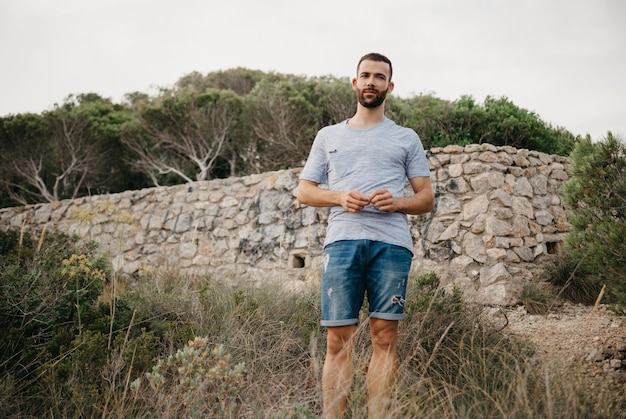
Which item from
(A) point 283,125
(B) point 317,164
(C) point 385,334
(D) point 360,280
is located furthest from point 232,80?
(C) point 385,334

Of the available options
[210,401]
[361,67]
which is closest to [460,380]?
[210,401]

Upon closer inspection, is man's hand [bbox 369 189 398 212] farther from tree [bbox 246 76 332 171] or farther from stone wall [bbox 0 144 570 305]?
tree [bbox 246 76 332 171]

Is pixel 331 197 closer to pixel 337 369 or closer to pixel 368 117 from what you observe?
pixel 368 117

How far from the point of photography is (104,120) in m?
15.0

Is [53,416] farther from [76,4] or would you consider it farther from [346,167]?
[76,4]

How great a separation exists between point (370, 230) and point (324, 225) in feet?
16.4

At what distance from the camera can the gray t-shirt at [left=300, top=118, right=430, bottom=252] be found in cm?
242

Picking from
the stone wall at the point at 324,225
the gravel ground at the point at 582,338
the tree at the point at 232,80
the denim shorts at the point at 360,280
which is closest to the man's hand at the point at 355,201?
the denim shorts at the point at 360,280

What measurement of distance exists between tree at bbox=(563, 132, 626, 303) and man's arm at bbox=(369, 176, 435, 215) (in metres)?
1.73

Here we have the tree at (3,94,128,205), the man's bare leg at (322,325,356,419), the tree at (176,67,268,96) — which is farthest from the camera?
the tree at (176,67,268,96)

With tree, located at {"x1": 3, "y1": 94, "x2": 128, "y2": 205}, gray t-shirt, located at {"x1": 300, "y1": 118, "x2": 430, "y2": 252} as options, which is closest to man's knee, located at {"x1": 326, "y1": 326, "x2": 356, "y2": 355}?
gray t-shirt, located at {"x1": 300, "y1": 118, "x2": 430, "y2": 252}

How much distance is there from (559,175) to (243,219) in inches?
196

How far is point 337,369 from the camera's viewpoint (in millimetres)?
2363

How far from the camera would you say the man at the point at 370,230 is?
236 centimetres
